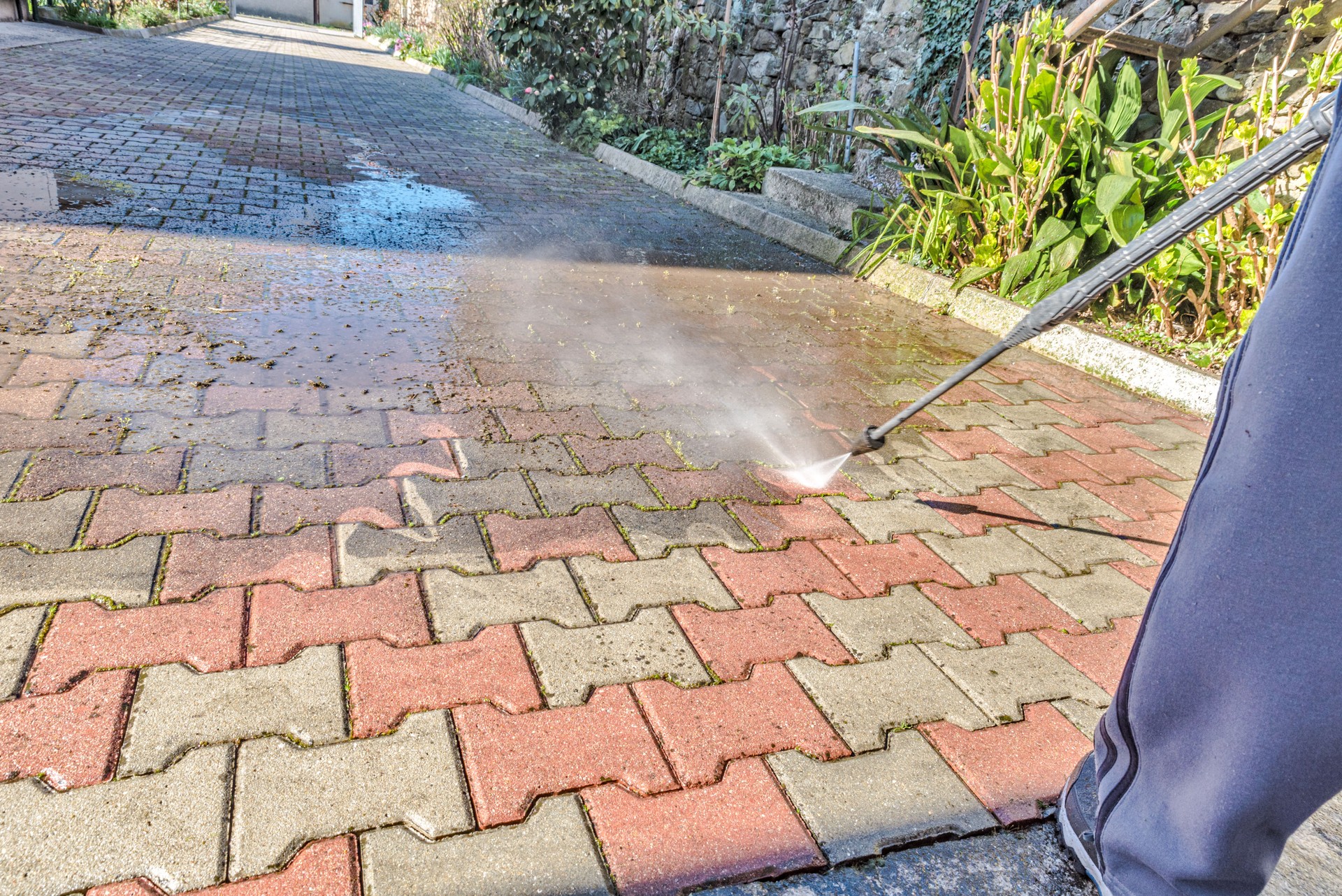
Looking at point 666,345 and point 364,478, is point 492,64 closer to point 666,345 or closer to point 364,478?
point 666,345

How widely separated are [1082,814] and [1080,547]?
1.21 m

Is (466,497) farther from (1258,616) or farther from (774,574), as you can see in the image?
(1258,616)

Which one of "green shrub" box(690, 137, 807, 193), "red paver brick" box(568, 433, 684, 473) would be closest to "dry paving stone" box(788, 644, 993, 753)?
"red paver brick" box(568, 433, 684, 473)

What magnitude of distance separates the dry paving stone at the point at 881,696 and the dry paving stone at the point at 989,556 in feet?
1.55

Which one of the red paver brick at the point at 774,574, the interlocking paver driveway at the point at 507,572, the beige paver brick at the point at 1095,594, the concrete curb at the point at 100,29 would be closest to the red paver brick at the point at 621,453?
the interlocking paver driveway at the point at 507,572

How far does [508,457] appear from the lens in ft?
8.14

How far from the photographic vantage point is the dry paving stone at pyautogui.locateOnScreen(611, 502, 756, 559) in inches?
84.1

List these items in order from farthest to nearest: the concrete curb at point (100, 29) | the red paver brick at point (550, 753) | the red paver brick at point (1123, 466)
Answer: the concrete curb at point (100, 29) < the red paver brick at point (1123, 466) < the red paver brick at point (550, 753)

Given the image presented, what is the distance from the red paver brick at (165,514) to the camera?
6.23 feet

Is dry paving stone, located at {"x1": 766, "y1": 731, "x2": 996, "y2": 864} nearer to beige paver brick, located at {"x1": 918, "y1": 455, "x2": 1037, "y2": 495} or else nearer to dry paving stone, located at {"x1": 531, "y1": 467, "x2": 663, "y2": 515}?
dry paving stone, located at {"x1": 531, "y1": 467, "x2": 663, "y2": 515}

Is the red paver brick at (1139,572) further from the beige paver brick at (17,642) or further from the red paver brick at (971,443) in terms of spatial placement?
the beige paver brick at (17,642)

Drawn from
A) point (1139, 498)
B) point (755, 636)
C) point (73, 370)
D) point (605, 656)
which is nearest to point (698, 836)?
point (605, 656)

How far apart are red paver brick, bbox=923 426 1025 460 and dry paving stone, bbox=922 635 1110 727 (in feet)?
3.56

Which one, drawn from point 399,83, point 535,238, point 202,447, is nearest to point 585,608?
point 202,447
